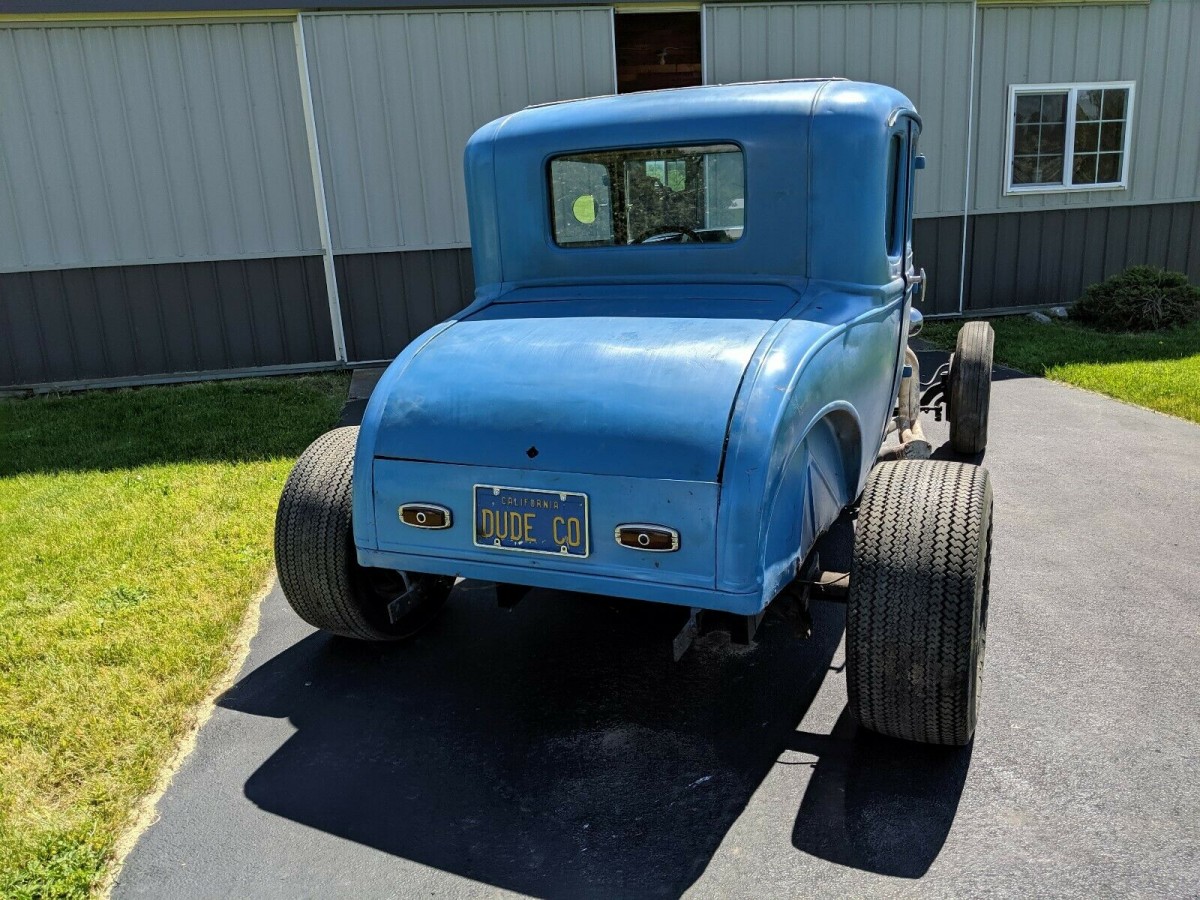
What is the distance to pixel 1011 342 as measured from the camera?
10125 millimetres

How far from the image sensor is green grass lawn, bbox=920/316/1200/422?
777 centimetres

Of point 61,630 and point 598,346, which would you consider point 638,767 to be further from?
point 61,630

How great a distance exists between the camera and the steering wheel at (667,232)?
3.78m

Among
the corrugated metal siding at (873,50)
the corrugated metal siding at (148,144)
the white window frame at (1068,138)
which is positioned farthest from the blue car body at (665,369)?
the white window frame at (1068,138)

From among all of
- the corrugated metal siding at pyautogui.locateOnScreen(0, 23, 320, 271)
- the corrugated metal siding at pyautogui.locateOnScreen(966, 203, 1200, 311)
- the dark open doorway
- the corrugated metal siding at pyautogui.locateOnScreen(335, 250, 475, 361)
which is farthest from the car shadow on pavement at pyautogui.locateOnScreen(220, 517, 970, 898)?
the dark open doorway

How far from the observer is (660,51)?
1248 centimetres

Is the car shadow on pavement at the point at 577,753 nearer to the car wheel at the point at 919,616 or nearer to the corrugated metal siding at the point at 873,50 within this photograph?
the car wheel at the point at 919,616

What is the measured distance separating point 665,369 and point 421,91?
7.71 meters

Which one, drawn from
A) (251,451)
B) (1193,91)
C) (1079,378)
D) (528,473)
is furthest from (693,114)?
(1193,91)

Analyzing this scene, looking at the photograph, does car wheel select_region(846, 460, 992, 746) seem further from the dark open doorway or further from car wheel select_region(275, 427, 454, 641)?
the dark open doorway

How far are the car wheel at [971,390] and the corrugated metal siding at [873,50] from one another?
17.3ft

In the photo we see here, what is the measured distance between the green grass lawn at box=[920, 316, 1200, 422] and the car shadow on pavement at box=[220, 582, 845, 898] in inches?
199

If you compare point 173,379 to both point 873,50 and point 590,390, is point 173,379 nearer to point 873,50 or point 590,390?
point 590,390

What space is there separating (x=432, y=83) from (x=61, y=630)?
706cm
